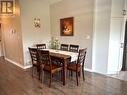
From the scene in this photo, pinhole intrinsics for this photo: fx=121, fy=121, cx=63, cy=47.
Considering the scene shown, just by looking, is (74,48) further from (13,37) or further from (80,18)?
(13,37)

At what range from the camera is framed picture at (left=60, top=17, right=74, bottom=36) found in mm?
4902

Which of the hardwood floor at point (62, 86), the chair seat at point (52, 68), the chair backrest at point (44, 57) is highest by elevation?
the chair backrest at point (44, 57)

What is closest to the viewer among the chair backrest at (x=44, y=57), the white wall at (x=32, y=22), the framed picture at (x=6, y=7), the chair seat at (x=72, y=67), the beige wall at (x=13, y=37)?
the chair backrest at (x=44, y=57)

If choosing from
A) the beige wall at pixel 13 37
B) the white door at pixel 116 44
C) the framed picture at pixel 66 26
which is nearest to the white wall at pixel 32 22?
the beige wall at pixel 13 37

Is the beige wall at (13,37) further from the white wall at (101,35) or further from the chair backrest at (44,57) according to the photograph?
the white wall at (101,35)

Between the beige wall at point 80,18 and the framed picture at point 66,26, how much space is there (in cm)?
16

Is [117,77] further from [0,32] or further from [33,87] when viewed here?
[0,32]

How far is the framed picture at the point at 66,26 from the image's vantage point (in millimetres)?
4902

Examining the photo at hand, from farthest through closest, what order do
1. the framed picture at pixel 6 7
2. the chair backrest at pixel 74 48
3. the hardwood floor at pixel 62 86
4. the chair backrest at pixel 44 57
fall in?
1. the chair backrest at pixel 74 48
2. the framed picture at pixel 6 7
3. the chair backrest at pixel 44 57
4. the hardwood floor at pixel 62 86

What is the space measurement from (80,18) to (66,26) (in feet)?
2.54

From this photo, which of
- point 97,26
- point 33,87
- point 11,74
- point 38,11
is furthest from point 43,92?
point 38,11

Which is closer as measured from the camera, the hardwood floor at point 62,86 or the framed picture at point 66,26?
the hardwood floor at point 62,86

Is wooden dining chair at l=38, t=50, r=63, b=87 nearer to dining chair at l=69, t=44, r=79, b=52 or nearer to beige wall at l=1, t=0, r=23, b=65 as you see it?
dining chair at l=69, t=44, r=79, b=52

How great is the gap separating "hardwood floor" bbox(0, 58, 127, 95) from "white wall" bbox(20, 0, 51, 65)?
130 cm
